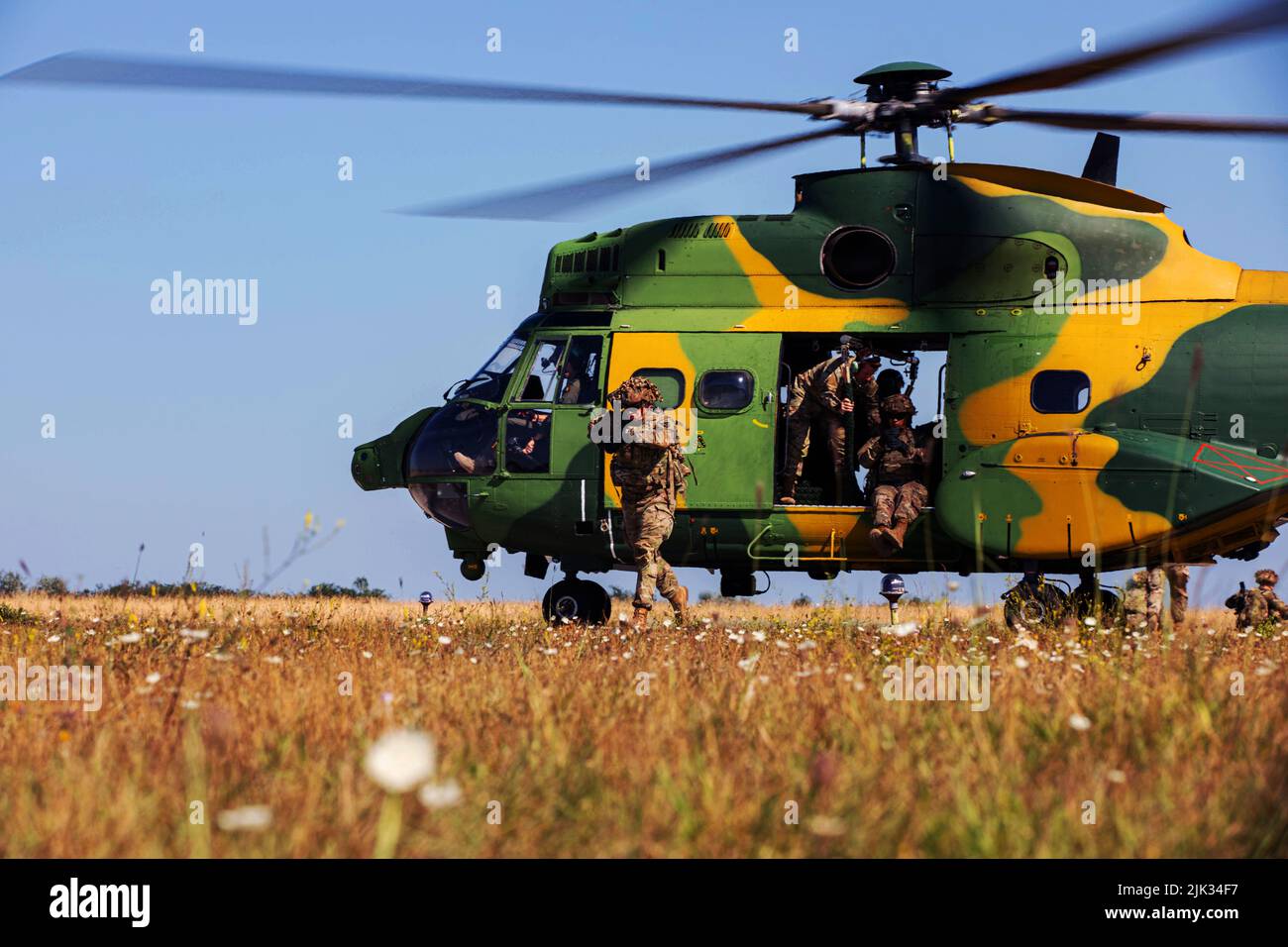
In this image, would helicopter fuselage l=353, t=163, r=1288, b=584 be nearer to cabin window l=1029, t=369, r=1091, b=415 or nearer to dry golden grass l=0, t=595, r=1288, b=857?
cabin window l=1029, t=369, r=1091, b=415

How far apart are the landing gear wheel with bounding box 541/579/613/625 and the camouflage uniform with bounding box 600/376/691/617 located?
139cm

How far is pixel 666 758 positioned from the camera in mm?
4566

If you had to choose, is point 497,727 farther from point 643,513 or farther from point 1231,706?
point 643,513

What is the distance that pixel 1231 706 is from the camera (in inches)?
212

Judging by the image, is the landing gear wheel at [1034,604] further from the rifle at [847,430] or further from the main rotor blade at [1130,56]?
the main rotor blade at [1130,56]

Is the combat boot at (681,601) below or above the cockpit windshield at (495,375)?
below

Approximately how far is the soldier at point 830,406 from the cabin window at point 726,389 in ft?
1.59

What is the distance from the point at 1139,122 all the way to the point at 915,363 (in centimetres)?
294

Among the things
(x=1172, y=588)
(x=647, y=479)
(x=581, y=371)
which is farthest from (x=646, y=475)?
(x=1172, y=588)

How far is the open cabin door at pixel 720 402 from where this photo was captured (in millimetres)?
11742

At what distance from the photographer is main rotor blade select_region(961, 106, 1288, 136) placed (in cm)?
943

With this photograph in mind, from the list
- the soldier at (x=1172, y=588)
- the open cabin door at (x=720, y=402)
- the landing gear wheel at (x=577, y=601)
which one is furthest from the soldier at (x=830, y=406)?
the soldier at (x=1172, y=588)
